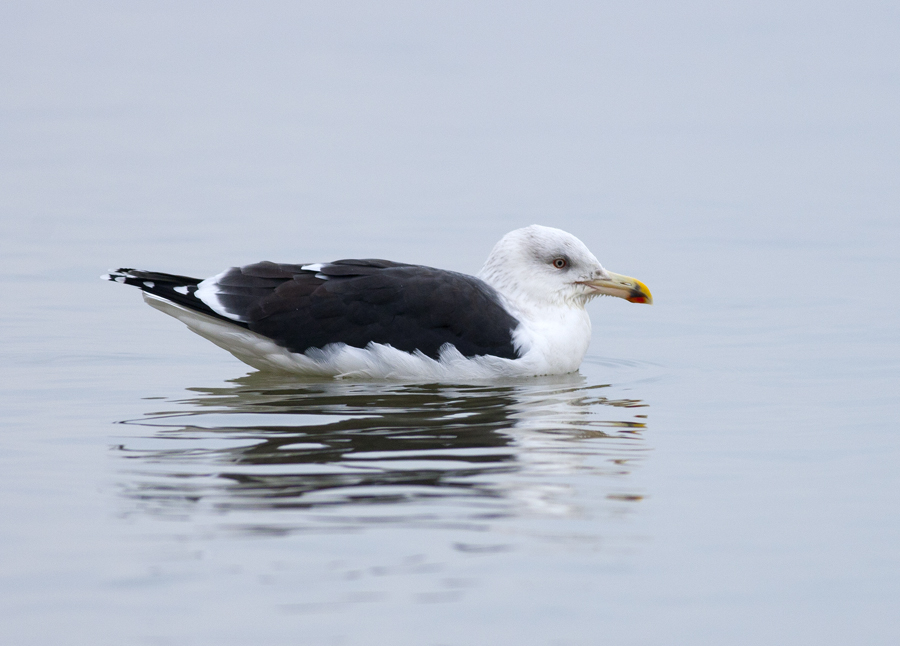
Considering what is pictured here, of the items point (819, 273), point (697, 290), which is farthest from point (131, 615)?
point (819, 273)

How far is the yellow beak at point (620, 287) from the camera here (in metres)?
11.3

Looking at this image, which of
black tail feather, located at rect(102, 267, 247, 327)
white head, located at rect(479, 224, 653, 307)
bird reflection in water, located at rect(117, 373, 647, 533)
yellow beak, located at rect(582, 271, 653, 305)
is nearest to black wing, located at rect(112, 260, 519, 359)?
black tail feather, located at rect(102, 267, 247, 327)

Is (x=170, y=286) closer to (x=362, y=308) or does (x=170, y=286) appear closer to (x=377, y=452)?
(x=362, y=308)

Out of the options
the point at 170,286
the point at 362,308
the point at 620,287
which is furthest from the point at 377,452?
the point at 620,287

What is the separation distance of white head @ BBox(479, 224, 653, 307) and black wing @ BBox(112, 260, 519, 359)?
0.58 meters

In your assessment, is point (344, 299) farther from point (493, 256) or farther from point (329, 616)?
point (329, 616)

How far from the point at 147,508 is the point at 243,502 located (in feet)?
1.51

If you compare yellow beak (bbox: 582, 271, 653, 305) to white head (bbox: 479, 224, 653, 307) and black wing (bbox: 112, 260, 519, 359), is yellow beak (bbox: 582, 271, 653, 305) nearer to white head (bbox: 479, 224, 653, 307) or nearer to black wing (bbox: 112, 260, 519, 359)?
white head (bbox: 479, 224, 653, 307)

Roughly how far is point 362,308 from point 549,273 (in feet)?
5.27

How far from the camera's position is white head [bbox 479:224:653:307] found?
1113 centimetres

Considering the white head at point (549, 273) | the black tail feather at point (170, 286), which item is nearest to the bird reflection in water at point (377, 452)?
the black tail feather at point (170, 286)

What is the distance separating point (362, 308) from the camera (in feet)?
34.0

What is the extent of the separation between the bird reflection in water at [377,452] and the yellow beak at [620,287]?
92cm

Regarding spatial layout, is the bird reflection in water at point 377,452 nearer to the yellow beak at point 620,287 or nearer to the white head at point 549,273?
the white head at point 549,273
